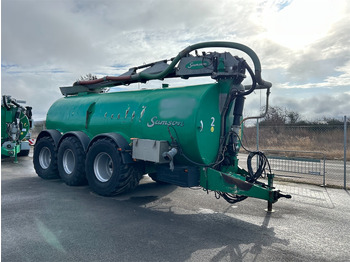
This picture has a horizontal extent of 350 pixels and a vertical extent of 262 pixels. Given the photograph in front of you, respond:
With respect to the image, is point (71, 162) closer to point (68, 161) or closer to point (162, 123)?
point (68, 161)

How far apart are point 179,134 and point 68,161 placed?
4141mm

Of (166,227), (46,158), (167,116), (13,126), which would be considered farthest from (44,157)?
(166,227)

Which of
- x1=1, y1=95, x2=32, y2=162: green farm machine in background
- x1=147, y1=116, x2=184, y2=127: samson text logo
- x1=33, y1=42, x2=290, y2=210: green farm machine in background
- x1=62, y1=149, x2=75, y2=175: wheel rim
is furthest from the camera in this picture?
x1=1, y1=95, x2=32, y2=162: green farm machine in background

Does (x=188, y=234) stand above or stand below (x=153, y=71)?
below

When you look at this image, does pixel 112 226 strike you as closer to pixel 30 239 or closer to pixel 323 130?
pixel 30 239

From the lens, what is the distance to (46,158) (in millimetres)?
9672

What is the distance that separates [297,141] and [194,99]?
13061mm

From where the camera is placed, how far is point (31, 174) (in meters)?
10.2

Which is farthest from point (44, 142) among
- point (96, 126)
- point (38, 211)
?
point (38, 211)

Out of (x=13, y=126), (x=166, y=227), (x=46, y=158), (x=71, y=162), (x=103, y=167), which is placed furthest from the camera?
(x=13, y=126)

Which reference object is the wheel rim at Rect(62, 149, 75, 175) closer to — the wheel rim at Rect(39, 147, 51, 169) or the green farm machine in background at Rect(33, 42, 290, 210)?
the green farm machine in background at Rect(33, 42, 290, 210)

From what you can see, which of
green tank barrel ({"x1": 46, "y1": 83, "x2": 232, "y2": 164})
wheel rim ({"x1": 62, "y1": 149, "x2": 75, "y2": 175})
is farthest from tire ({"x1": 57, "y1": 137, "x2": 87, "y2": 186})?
green tank barrel ({"x1": 46, "y1": 83, "x2": 232, "y2": 164})

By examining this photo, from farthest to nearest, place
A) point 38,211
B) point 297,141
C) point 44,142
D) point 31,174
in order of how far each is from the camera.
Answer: point 297,141, point 31,174, point 44,142, point 38,211

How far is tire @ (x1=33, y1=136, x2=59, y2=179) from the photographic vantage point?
29.8 ft
